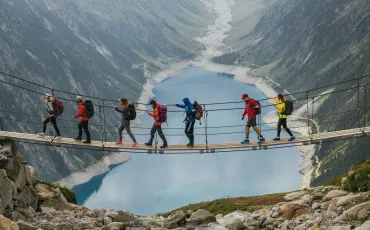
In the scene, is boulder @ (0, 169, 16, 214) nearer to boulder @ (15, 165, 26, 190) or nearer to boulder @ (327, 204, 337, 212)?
boulder @ (15, 165, 26, 190)

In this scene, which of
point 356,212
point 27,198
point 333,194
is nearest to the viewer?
point 356,212

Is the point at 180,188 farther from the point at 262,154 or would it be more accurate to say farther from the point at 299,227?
the point at 299,227

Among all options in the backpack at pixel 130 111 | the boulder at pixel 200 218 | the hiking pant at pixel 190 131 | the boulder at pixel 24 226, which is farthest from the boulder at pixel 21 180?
the boulder at pixel 200 218

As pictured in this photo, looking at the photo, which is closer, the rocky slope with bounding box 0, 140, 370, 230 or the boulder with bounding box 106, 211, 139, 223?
A: the rocky slope with bounding box 0, 140, 370, 230

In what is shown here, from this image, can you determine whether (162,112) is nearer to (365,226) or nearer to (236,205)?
(365,226)

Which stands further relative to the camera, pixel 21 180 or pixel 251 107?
pixel 251 107

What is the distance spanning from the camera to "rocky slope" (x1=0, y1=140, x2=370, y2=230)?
22516 mm

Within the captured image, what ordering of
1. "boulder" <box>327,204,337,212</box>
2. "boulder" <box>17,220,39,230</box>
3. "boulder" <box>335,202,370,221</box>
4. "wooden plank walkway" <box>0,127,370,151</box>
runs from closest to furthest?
Answer: "boulder" <box>17,220,39,230</box>
"boulder" <box>335,202,370,221</box>
"boulder" <box>327,204,337,212</box>
"wooden plank walkway" <box>0,127,370,151</box>

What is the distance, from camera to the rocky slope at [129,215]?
2252cm

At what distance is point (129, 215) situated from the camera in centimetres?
2795

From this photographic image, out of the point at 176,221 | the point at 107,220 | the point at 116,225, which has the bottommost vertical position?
the point at 176,221

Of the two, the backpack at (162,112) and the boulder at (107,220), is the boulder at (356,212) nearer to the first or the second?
the backpack at (162,112)

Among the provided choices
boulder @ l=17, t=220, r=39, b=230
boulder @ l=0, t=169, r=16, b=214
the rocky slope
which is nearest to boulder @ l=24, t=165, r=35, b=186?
the rocky slope

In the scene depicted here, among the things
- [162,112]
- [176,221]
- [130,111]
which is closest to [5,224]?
[130,111]
